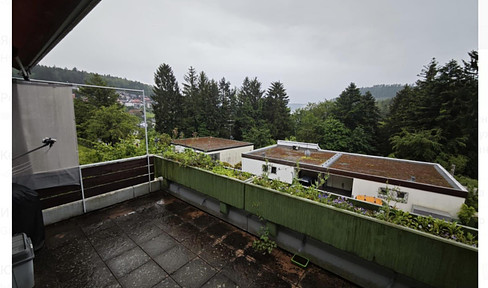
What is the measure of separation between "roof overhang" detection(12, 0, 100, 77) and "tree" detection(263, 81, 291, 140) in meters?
25.9

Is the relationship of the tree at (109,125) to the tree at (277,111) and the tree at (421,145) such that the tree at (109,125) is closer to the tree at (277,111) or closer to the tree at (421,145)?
the tree at (277,111)

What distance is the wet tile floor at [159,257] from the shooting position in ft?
6.97

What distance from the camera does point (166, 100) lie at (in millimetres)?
24203

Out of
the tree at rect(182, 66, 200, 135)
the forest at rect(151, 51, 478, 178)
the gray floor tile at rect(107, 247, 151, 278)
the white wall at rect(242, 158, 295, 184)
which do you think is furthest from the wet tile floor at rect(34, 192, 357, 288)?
the tree at rect(182, 66, 200, 135)

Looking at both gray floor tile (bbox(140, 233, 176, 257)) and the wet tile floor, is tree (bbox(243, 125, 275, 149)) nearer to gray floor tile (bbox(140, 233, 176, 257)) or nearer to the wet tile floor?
the wet tile floor

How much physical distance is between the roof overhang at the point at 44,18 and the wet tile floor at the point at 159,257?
2.49 m

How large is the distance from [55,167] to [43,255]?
1.31m

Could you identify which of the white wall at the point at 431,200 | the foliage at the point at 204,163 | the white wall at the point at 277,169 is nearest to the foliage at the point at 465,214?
the white wall at the point at 431,200

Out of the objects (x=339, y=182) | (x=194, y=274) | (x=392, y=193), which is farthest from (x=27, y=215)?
(x=339, y=182)

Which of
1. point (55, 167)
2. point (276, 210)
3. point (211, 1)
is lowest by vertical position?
point (276, 210)

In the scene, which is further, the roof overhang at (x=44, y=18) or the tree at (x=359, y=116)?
the tree at (x=359, y=116)
